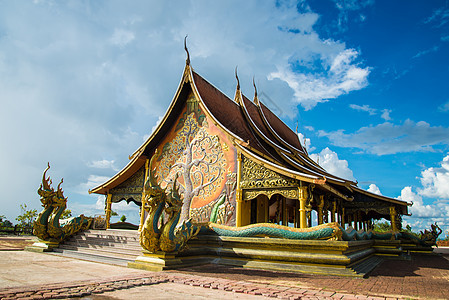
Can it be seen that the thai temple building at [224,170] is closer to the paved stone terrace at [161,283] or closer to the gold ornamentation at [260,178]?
the gold ornamentation at [260,178]

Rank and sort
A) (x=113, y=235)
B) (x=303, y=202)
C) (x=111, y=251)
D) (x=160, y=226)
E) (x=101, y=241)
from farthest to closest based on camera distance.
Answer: (x=113, y=235), (x=101, y=241), (x=303, y=202), (x=111, y=251), (x=160, y=226)

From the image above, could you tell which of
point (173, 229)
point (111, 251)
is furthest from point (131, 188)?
point (173, 229)

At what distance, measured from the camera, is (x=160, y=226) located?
20.5 feet

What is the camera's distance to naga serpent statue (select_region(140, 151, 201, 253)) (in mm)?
6020

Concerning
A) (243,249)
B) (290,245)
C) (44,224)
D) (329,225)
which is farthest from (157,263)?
(44,224)

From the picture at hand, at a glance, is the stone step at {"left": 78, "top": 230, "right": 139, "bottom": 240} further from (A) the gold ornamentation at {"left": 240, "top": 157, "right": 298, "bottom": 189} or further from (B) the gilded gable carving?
(A) the gold ornamentation at {"left": 240, "top": 157, "right": 298, "bottom": 189}

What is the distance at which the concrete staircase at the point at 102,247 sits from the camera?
7074 millimetres

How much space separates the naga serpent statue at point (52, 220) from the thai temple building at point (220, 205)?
29 millimetres

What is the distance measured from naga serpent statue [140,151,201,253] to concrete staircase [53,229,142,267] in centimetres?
101

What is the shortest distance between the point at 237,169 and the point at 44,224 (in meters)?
5.84

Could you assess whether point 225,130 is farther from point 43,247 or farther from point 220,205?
point 43,247

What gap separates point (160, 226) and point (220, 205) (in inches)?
122

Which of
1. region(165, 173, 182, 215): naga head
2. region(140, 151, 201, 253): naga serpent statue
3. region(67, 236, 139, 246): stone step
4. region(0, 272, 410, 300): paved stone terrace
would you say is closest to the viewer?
region(0, 272, 410, 300): paved stone terrace

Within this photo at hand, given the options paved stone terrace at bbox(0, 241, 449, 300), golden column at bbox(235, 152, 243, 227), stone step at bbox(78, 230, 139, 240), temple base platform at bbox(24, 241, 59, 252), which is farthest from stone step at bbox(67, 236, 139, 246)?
golden column at bbox(235, 152, 243, 227)
